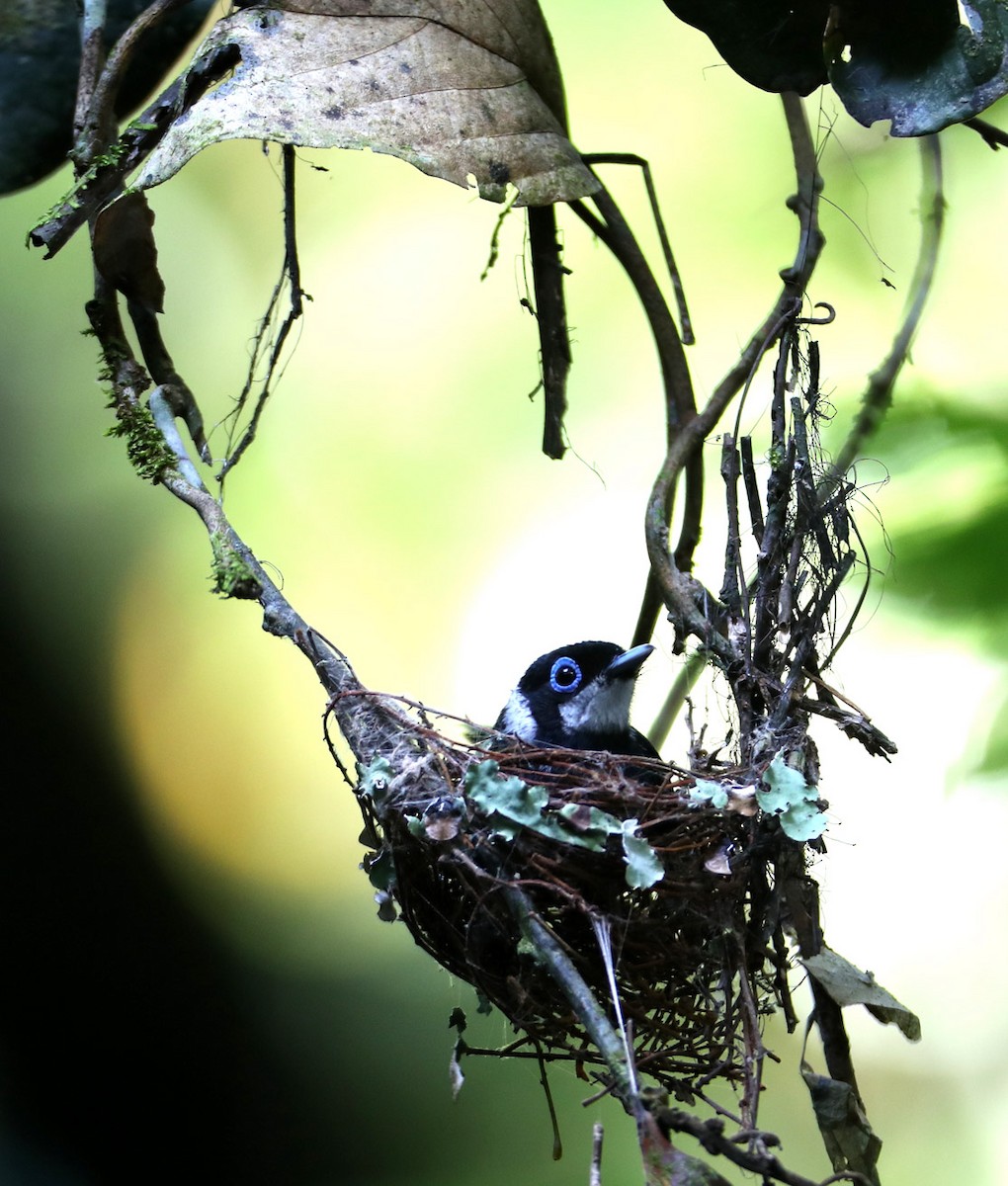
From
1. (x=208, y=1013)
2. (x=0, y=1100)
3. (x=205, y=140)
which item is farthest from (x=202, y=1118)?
(x=205, y=140)

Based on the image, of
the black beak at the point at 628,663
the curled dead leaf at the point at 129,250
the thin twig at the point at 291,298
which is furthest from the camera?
the black beak at the point at 628,663

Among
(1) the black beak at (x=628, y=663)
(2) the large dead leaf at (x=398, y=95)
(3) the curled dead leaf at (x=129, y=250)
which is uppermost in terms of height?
(2) the large dead leaf at (x=398, y=95)

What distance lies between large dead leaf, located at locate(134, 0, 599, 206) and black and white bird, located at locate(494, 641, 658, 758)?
1043mm

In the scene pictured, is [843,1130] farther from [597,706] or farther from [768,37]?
[768,37]

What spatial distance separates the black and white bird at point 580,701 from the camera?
270 cm

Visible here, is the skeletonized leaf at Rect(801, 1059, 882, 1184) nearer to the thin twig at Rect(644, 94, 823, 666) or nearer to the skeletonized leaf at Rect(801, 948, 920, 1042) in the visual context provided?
the skeletonized leaf at Rect(801, 948, 920, 1042)

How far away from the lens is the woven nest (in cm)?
183

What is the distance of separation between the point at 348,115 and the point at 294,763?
315cm

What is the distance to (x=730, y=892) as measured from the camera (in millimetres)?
1906

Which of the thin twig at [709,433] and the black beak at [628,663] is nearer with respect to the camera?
the thin twig at [709,433]

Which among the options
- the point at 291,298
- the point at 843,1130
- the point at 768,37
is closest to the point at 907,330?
the point at 768,37

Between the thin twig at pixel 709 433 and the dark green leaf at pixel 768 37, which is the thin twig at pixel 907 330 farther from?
the dark green leaf at pixel 768 37

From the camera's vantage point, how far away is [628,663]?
256 centimetres

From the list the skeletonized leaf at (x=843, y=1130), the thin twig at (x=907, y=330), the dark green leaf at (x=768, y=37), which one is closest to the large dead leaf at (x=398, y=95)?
the dark green leaf at (x=768, y=37)
